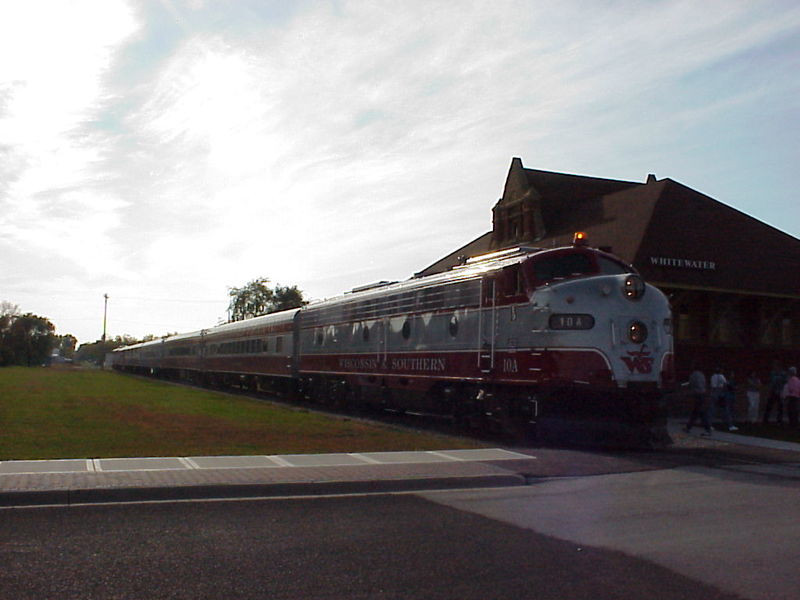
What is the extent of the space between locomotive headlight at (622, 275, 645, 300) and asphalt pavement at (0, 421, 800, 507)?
3087 millimetres

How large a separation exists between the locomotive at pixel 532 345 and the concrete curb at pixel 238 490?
453cm

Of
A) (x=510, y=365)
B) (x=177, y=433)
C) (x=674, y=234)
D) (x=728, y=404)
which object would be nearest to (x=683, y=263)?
(x=674, y=234)

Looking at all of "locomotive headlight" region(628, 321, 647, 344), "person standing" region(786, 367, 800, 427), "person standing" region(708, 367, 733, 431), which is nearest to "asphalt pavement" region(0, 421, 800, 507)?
"locomotive headlight" region(628, 321, 647, 344)

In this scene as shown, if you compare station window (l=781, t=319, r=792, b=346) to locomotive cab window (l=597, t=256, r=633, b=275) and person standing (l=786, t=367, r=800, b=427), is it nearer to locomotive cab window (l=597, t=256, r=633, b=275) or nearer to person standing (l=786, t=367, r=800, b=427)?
person standing (l=786, t=367, r=800, b=427)

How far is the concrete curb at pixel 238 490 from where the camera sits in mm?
9266

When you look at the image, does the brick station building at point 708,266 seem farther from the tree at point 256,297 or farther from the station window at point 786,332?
the tree at point 256,297

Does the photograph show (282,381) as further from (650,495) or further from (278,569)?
(278,569)

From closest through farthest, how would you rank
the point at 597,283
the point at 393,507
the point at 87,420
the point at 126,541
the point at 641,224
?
the point at 126,541
the point at 393,507
the point at 597,283
the point at 87,420
the point at 641,224

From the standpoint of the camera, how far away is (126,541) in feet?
24.6

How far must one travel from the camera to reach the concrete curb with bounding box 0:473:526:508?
30.4 ft

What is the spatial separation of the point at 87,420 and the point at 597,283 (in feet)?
37.3

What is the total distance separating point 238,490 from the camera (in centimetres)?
1001

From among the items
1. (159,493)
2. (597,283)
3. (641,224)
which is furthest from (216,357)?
(159,493)

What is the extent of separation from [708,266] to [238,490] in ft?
83.0
